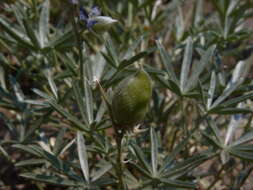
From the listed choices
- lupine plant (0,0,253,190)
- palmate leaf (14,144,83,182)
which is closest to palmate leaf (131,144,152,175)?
lupine plant (0,0,253,190)

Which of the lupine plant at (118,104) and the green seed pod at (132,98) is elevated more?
the green seed pod at (132,98)

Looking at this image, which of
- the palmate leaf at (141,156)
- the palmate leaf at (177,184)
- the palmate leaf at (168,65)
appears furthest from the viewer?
the palmate leaf at (168,65)

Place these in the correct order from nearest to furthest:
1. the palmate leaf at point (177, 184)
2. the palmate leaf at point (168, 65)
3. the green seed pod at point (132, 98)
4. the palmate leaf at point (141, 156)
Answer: the green seed pod at point (132, 98)
the palmate leaf at point (177, 184)
the palmate leaf at point (141, 156)
the palmate leaf at point (168, 65)

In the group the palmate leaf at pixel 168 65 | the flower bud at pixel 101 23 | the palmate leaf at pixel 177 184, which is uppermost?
the flower bud at pixel 101 23

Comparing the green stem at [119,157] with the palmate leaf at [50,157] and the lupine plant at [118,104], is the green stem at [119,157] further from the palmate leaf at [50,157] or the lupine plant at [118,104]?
the palmate leaf at [50,157]

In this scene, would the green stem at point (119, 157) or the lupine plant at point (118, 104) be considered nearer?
the green stem at point (119, 157)

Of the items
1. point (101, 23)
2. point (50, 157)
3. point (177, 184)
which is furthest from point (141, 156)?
point (101, 23)

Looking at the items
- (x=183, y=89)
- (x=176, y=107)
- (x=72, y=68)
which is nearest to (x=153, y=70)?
(x=183, y=89)

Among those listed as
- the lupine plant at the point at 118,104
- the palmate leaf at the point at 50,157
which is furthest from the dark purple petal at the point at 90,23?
the palmate leaf at the point at 50,157
